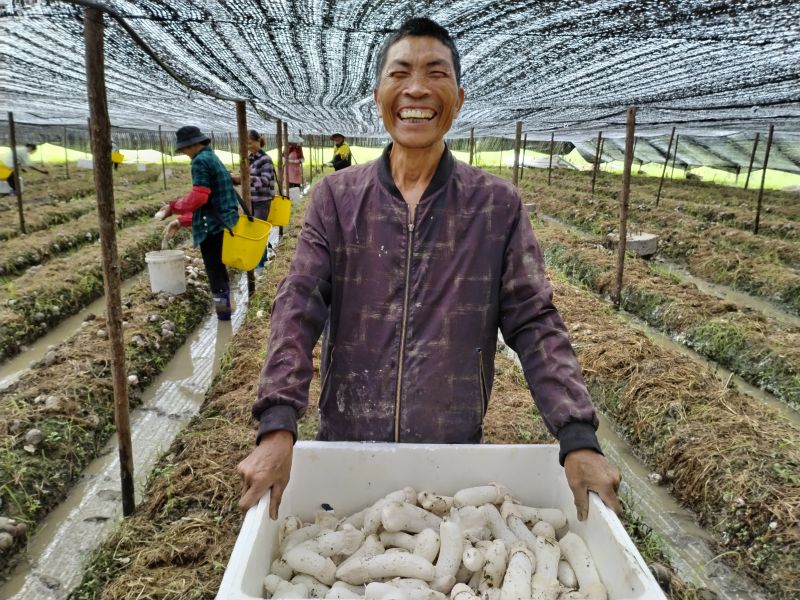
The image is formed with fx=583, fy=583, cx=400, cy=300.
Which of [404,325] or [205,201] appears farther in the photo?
[205,201]

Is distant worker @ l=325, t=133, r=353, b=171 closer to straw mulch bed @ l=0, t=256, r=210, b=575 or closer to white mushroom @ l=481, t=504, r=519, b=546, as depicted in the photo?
straw mulch bed @ l=0, t=256, r=210, b=575

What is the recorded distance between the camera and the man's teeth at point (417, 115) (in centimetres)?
163

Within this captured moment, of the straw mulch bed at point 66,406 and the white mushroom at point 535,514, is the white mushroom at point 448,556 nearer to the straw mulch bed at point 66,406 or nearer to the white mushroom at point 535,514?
the white mushroom at point 535,514

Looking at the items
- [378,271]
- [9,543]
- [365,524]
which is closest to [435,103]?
[378,271]

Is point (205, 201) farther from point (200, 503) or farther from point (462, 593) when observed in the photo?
point (462, 593)

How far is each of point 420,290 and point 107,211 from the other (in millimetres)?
1769

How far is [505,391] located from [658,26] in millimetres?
2659

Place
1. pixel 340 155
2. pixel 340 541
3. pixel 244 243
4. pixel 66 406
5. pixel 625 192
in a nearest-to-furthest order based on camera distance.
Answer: pixel 340 541
pixel 66 406
pixel 244 243
pixel 625 192
pixel 340 155

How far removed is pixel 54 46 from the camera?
319 centimetres

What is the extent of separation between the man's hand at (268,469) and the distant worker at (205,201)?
4.11 metres

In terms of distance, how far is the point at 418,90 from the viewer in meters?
1.60

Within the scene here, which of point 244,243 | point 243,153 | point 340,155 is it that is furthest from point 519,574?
point 340,155

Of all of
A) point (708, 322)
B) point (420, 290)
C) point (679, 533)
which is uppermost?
point (420, 290)

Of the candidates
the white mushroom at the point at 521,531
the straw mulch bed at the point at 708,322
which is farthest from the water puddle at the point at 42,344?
the straw mulch bed at the point at 708,322
